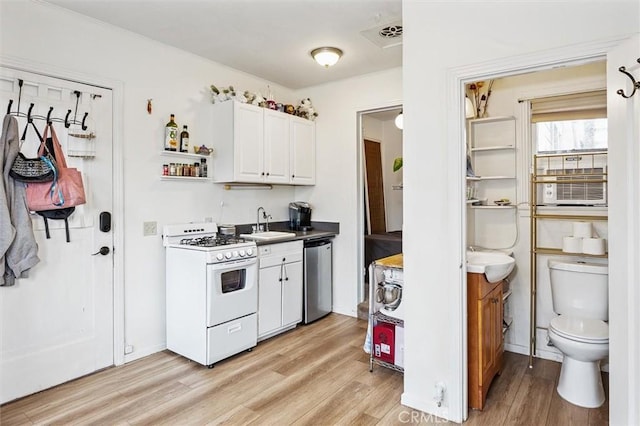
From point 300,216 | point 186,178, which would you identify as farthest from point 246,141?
point 300,216

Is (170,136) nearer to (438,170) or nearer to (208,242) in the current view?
(208,242)

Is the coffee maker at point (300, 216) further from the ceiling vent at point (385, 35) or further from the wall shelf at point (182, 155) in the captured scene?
the ceiling vent at point (385, 35)

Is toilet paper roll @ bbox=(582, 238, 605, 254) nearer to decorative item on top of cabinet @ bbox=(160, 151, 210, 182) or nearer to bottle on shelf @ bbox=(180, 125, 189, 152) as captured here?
decorative item on top of cabinet @ bbox=(160, 151, 210, 182)

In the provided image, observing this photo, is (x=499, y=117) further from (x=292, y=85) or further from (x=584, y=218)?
(x=292, y=85)

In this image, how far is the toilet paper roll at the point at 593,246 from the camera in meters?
2.61

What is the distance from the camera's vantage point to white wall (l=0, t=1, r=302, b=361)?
2.56 meters

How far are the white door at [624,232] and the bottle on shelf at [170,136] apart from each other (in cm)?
305

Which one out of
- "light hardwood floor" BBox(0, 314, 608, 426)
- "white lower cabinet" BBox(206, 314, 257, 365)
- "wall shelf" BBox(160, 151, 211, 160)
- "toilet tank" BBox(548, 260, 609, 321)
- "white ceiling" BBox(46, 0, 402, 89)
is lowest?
"light hardwood floor" BBox(0, 314, 608, 426)

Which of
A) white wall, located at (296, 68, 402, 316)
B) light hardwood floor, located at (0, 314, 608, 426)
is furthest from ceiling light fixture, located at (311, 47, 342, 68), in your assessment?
light hardwood floor, located at (0, 314, 608, 426)

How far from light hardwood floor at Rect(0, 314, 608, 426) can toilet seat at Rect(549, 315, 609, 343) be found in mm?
443

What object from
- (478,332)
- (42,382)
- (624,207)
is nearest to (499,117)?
(624,207)

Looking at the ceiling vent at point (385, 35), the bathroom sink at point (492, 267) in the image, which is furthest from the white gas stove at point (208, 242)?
the ceiling vent at point (385, 35)

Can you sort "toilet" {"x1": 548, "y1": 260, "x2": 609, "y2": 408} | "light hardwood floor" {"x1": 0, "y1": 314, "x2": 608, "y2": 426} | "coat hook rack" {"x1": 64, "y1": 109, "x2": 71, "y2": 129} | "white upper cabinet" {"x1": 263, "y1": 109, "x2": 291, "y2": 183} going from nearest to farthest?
1. "light hardwood floor" {"x1": 0, "y1": 314, "x2": 608, "y2": 426}
2. "toilet" {"x1": 548, "y1": 260, "x2": 609, "y2": 408}
3. "coat hook rack" {"x1": 64, "y1": 109, "x2": 71, "y2": 129}
4. "white upper cabinet" {"x1": 263, "y1": 109, "x2": 291, "y2": 183}

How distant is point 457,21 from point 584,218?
71.9 inches
